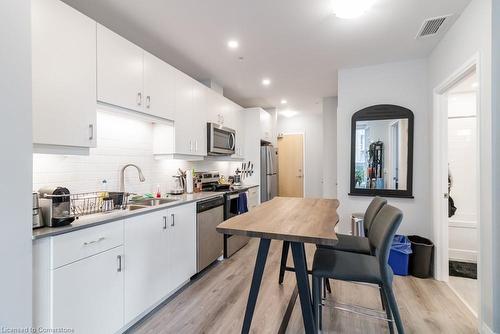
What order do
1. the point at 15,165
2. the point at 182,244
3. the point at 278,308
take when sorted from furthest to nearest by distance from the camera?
the point at 182,244
the point at 278,308
the point at 15,165

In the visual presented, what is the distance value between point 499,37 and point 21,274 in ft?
10.5

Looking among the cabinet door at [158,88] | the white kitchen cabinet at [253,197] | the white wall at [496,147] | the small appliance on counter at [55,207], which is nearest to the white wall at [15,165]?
the small appliance on counter at [55,207]

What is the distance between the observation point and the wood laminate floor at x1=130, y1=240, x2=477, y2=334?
192 cm

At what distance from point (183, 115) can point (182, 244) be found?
1477 millimetres

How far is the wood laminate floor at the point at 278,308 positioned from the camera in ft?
6.29

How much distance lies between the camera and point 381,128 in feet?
10.8

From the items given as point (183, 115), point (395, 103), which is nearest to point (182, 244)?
point (183, 115)

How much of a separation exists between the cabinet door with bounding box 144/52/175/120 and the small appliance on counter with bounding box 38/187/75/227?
43.2 inches

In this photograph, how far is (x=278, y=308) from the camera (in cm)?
218

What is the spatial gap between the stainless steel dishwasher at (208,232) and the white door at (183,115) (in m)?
0.71

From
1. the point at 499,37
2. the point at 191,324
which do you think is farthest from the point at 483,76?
the point at 191,324

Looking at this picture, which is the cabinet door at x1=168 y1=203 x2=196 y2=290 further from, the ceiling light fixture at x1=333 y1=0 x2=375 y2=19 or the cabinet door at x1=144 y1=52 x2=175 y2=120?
the ceiling light fixture at x1=333 y1=0 x2=375 y2=19

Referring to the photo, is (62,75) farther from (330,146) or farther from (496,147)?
(330,146)

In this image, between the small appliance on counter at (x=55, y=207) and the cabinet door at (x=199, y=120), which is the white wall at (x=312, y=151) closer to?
the cabinet door at (x=199, y=120)
